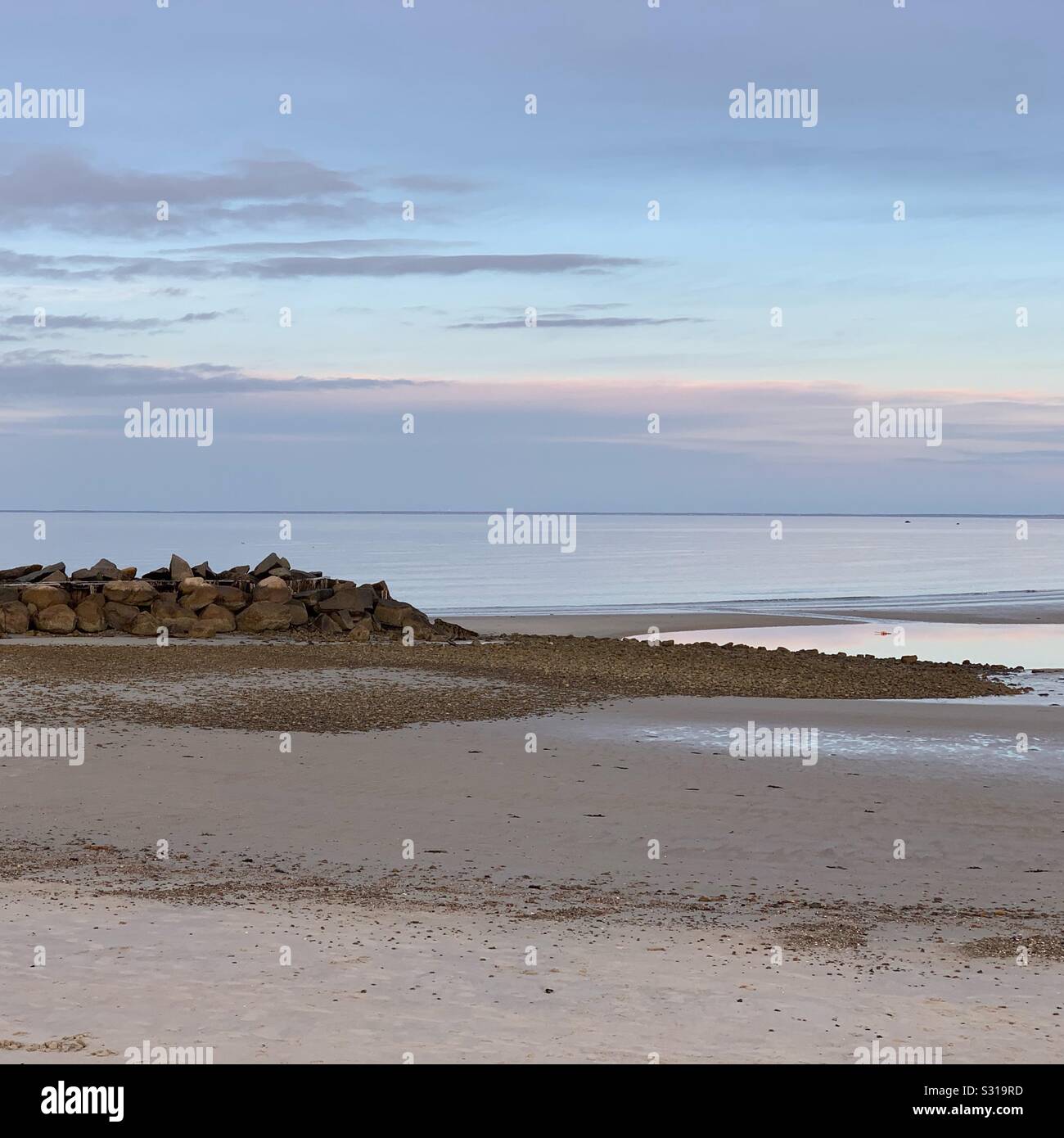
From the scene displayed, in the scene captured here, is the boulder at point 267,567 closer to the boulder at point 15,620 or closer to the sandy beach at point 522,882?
the boulder at point 15,620

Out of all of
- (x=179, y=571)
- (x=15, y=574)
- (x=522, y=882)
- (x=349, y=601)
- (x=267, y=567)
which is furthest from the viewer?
(x=267, y=567)

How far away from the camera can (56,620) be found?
27.4 m

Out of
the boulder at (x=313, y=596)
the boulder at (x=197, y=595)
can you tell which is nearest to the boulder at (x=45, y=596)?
the boulder at (x=197, y=595)

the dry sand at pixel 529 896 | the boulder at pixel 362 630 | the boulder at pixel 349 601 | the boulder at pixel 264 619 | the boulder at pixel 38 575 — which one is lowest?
the dry sand at pixel 529 896

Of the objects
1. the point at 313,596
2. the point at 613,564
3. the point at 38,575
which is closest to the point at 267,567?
the point at 313,596

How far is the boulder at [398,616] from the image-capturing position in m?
29.1

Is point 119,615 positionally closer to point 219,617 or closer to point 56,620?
point 56,620

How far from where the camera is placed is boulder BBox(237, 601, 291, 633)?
2794 centimetres

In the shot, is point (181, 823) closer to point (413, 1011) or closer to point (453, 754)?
point (453, 754)

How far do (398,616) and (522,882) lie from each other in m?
19.5

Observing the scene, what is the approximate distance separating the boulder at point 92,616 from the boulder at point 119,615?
10cm

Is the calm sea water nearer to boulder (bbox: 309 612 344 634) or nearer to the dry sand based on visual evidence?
boulder (bbox: 309 612 344 634)

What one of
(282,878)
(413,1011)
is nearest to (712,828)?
(282,878)
